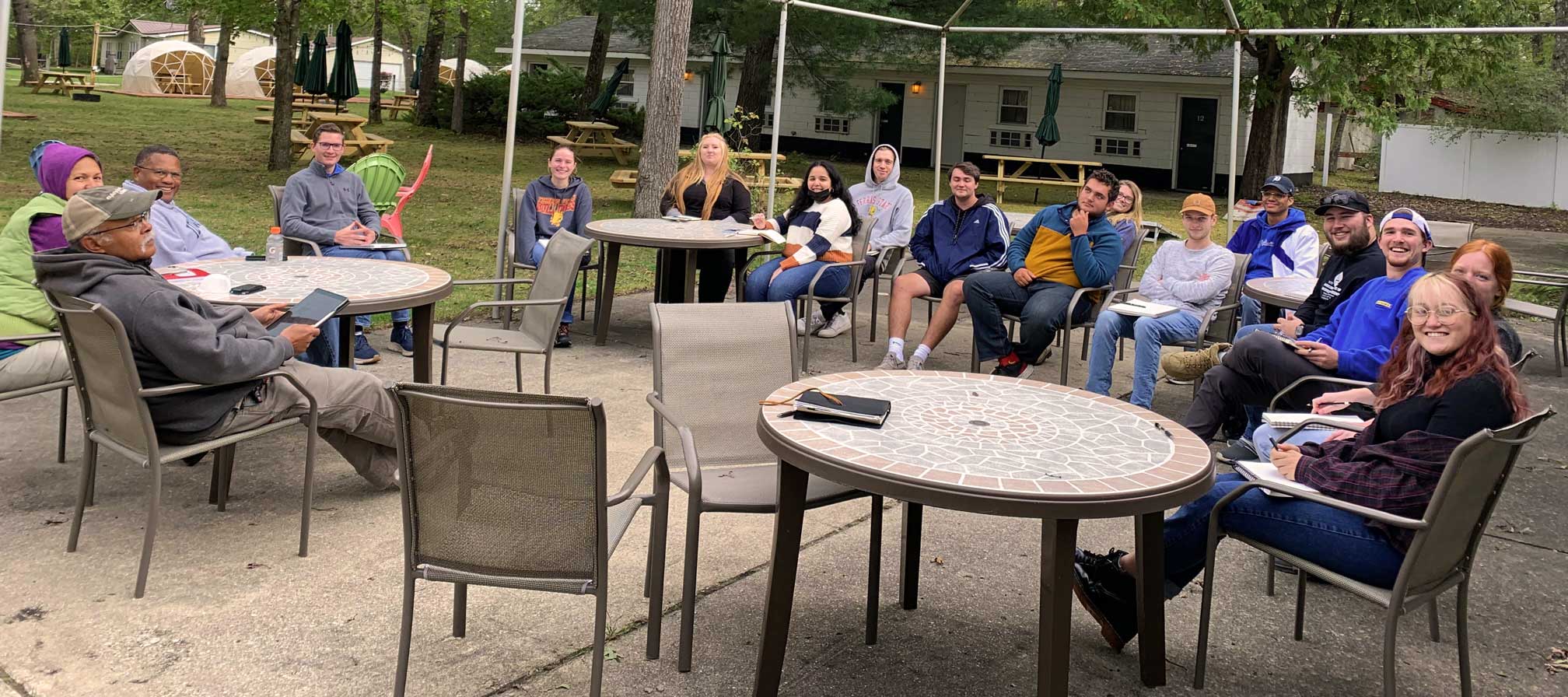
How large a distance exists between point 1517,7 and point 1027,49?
980 centimetres

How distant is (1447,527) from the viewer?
2830 millimetres

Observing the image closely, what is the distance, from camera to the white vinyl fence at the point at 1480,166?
22609 mm

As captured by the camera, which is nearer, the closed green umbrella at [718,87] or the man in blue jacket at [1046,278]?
the man in blue jacket at [1046,278]

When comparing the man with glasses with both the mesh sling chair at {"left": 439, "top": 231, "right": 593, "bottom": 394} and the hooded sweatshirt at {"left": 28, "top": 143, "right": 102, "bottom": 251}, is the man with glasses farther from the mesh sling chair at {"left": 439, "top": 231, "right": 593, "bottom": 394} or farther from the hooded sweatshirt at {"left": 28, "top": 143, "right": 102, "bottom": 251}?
the mesh sling chair at {"left": 439, "top": 231, "right": 593, "bottom": 394}

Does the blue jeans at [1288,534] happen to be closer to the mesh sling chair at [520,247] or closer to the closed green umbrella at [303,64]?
the mesh sling chair at [520,247]

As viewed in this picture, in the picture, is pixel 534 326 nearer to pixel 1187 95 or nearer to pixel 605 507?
pixel 605 507

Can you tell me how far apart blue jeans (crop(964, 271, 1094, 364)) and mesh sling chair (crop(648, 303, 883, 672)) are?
2.77 meters

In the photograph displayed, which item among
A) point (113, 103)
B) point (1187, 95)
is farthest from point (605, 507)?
point (113, 103)

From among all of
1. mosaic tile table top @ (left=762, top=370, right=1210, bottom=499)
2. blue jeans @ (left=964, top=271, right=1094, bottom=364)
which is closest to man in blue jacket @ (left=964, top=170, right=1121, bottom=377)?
blue jeans @ (left=964, top=271, right=1094, bottom=364)

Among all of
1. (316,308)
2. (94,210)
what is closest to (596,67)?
(316,308)

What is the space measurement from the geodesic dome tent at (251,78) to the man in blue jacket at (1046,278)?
38122 mm

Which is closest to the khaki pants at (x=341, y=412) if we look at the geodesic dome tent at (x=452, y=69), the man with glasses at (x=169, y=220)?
the man with glasses at (x=169, y=220)

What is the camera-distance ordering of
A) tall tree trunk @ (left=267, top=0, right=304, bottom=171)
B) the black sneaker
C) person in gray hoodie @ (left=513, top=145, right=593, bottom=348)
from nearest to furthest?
the black sneaker, person in gray hoodie @ (left=513, top=145, right=593, bottom=348), tall tree trunk @ (left=267, top=0, right=304, bottom=171)

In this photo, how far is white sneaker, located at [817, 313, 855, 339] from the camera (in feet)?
25.8
